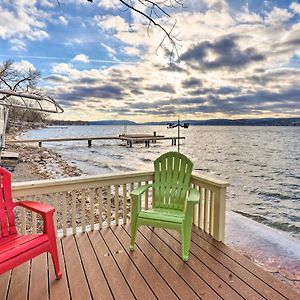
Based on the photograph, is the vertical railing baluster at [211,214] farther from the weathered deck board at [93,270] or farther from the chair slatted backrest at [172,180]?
the weathered deck board at [93,270]

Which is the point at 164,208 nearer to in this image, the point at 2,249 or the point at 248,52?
the point at 2,249

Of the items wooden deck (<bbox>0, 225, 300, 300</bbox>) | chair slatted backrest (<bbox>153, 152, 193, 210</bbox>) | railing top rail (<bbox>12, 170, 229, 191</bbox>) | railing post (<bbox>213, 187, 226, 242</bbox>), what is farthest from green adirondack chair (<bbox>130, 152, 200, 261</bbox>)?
wooden deck (<bbox>0, 225, 300, 300</bbox>)

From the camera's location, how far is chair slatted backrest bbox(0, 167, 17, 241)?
2.12 metres

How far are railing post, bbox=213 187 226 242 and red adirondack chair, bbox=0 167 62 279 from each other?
168 centimetres

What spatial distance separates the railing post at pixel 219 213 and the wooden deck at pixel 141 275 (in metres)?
0.11

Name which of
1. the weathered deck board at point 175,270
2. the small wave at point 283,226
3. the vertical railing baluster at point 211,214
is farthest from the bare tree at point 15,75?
the small wave at point 283,226

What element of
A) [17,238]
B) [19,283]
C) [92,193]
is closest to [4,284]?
[19,283]

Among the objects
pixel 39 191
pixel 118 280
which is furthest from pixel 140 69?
pixel 118 280

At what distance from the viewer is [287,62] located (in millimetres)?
7348

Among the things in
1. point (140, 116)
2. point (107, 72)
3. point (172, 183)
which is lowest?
point (172, 183)

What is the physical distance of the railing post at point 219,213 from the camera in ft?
9.30

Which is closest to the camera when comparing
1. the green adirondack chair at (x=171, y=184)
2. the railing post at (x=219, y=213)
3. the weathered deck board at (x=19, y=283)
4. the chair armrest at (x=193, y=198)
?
the weathered deck board at (x=19, y=283)

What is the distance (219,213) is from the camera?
2.87 meters

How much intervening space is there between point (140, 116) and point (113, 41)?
9623mm
